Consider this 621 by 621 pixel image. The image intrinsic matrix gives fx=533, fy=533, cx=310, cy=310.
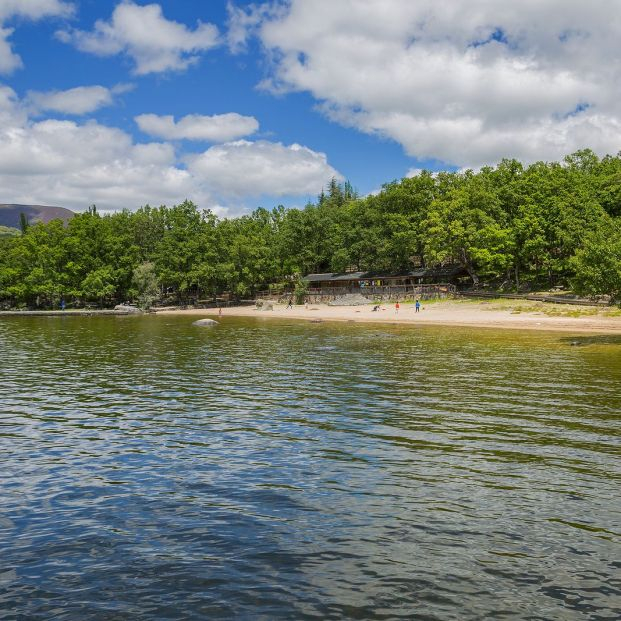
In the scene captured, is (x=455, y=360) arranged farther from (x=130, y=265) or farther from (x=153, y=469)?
(x=130, y=265)

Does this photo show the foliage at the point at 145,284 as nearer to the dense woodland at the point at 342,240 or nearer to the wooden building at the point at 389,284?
the dense woodland at the point at 342,240

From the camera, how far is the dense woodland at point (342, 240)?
3398 inches

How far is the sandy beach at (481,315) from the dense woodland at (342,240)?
11.0 metres

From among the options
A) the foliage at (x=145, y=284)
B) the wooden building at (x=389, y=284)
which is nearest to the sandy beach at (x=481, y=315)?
the wooden building at (x=389, y=284)

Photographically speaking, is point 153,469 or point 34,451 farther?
point 34,451

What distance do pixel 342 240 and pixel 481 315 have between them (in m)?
53.7

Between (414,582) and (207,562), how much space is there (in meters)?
3.78

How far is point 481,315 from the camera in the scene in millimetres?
71188

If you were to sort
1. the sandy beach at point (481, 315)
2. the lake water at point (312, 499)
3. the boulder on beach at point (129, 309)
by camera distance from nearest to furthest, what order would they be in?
the lake water at point (312, 499) < the sandy beach at point (481, 315) < the boulder on beach at point (129, 309)

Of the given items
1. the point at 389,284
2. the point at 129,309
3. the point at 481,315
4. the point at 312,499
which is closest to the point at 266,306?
the point at 389,284

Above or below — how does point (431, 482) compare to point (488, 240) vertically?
below

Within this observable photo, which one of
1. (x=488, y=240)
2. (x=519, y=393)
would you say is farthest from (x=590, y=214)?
(x=519, y=393)

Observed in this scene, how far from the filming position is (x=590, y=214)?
8100 centimetres

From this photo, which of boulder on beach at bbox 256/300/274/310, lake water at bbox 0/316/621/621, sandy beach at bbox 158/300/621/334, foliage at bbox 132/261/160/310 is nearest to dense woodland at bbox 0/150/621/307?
foliage at bbox 132/261/160/310
